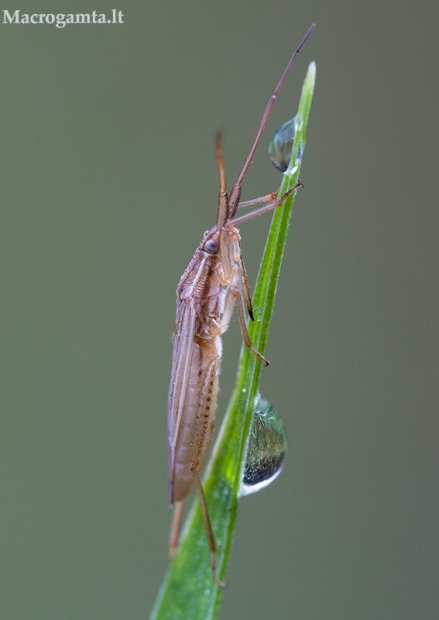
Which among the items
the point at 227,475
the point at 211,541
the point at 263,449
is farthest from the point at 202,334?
the point at 211,541

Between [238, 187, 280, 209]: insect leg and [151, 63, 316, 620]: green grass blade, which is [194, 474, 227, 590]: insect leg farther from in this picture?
[238, 187, 280, 209]: insect leg

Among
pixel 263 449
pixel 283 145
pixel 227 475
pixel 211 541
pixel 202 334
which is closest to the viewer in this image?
pixel 211 541

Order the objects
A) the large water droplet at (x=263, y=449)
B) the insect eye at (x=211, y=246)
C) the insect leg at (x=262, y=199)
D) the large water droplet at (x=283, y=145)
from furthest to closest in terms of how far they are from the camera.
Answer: the insect eye at (x=211, y=246), the insect leg at (x=262, y=199), the large water droplet at (x=283, y=145), the large water droplet at (x=263, y=449)

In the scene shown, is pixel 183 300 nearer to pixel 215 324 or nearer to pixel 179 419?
pixel 215 324

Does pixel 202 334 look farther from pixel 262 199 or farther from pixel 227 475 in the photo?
pixel 227 475

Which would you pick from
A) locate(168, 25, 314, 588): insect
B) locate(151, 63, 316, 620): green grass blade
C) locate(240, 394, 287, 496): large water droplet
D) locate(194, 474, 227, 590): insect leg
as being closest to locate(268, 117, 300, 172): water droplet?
locate(151, 63, 316, 620): green grass blade

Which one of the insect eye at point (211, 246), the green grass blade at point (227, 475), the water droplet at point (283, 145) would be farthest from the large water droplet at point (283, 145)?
the insect eye at point (211, 246)

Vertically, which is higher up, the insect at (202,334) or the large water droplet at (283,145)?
the large water droplet at (283,145)

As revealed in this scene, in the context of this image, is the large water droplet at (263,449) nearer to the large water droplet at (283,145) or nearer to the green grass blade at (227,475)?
the green grass blade at (227,475)
